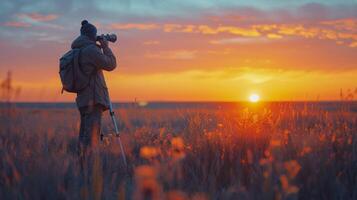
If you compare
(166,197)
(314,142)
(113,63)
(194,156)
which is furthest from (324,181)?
(113,63)

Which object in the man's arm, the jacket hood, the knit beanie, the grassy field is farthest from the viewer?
the knit beanie

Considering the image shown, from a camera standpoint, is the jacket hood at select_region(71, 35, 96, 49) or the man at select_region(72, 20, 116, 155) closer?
the man at select_region(72, 20, 116, 155)

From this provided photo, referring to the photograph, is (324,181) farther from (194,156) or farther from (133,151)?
(133,151)

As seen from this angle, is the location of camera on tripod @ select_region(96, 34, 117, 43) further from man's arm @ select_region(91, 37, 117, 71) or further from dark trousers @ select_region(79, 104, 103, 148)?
dark trousers @ select_region(79, 104, 103, 148)

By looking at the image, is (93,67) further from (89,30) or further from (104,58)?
(89,30)

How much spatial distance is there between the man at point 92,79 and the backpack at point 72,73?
8 cm

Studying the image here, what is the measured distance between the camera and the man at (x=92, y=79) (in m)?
6.65

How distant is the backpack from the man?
8 cm

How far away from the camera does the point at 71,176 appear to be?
426 cm

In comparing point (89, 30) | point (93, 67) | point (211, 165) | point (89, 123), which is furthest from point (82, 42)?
point (211, 165)

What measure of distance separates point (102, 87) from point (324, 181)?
3.77m

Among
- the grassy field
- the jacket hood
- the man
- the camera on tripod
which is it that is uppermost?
the camera on tripod

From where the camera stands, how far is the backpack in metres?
6.66

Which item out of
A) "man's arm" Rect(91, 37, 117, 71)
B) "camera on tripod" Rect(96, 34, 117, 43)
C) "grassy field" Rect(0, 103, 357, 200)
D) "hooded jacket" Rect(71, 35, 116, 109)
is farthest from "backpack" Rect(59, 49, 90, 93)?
"grassy field" Rect(0, 103, 357, 200)
